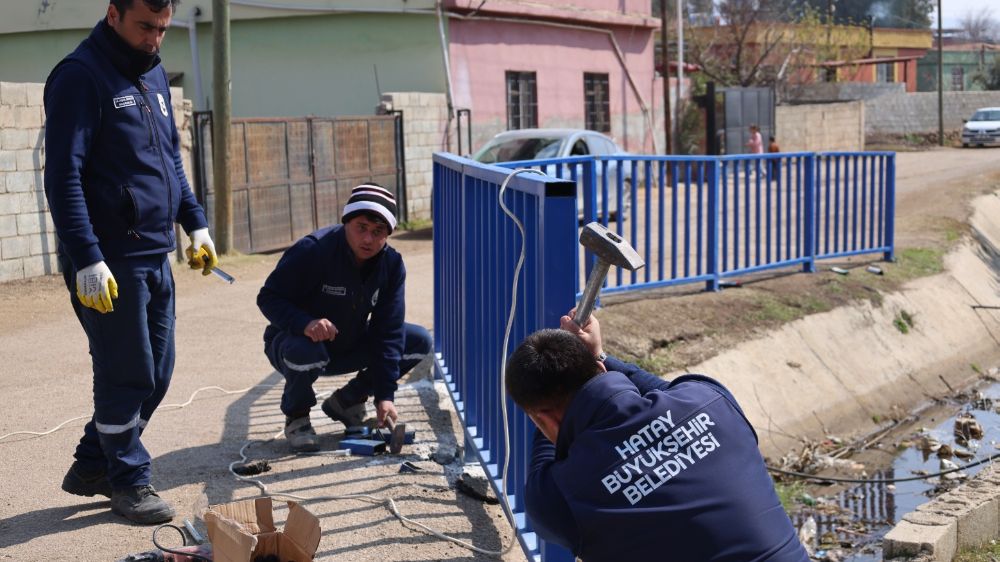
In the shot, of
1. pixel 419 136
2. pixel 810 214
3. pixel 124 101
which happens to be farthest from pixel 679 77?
pixel 124 101

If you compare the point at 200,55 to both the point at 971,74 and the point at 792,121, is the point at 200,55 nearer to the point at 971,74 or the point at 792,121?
the point at 792,121

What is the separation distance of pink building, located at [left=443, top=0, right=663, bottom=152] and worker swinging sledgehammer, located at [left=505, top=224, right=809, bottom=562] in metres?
18.0

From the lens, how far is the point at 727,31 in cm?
4050

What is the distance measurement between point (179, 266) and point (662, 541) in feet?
37.1

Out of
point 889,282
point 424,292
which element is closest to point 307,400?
point 424,292

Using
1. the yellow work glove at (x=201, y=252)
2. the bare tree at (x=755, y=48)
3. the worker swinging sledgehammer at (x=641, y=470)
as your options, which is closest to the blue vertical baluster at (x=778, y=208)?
the yellow work glove at (x=201, y=252)

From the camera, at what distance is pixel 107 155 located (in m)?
4.34

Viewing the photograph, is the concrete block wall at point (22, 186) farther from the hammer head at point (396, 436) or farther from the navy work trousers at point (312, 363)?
the hammer head at point (396, 436)

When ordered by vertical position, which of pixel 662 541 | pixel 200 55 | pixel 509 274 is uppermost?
pixel 200 55

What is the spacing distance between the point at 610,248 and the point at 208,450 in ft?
10.6

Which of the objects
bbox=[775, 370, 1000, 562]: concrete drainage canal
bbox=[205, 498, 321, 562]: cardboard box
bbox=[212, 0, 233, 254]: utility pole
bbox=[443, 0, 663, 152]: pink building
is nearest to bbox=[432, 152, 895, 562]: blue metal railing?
bbox=[205, 498, 321, 562]: cardboard box

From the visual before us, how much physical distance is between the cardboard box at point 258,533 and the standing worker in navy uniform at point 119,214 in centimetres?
88

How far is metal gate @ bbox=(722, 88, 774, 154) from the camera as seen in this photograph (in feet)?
93.7

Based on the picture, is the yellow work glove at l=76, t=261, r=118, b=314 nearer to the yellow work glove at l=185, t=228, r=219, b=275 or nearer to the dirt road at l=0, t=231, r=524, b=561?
the yellow work glove at l=185, t=228, r=219, b=275
